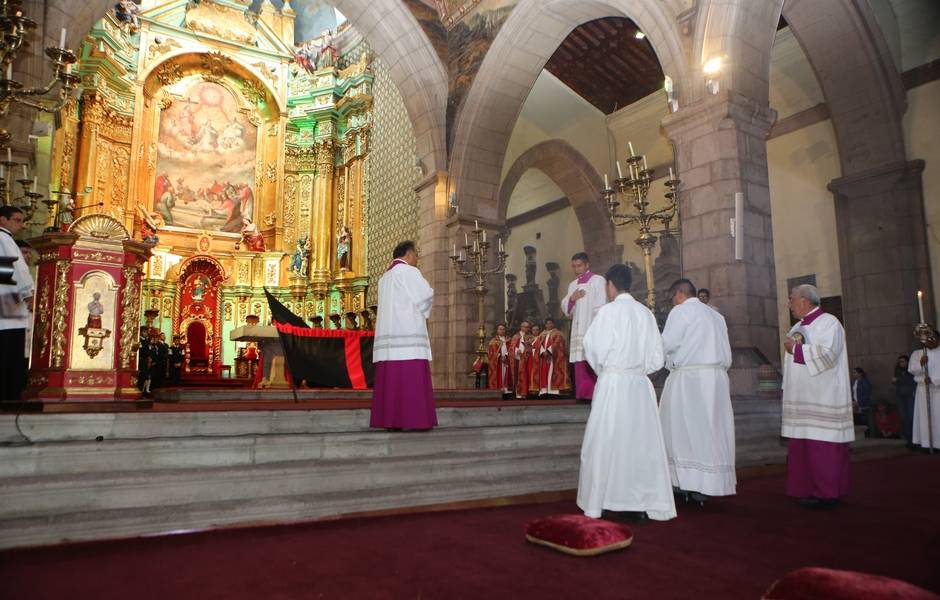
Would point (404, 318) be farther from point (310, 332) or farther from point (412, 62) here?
point (412, 62)

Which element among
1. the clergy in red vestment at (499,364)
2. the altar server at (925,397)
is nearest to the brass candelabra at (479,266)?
the clergy in red vestment at (499,364)

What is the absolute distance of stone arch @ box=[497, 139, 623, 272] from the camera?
1541 centimetres

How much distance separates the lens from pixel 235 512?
358 cm

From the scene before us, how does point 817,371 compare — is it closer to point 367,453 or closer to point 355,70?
point 367,453

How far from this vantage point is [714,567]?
2.80 metres

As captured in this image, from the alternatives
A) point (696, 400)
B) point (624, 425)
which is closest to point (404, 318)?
point (624, 425)

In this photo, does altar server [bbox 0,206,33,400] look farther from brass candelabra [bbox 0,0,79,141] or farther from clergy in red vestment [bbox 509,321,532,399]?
clergy in red vestment [bbox 509,321,532,399]

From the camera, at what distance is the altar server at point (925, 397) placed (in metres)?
7.90

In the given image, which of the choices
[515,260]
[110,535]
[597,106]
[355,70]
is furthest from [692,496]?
[355,70]

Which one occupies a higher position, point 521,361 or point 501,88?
point 501,88

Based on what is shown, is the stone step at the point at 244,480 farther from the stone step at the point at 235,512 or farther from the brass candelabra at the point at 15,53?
the brass candelabra at the point at 15,53

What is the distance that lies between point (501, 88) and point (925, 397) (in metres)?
7.94

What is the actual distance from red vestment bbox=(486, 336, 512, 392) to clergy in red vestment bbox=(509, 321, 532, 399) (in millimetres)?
132

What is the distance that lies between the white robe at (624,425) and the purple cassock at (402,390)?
→ 59.9 inches
